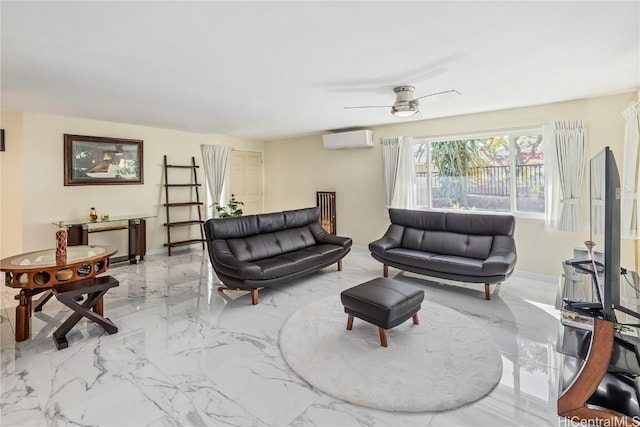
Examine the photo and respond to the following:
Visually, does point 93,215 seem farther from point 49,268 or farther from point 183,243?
point 49,268

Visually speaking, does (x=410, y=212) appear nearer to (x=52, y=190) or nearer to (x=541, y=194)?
(x=541, y=194)

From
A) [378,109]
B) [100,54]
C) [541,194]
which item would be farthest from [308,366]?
[541,194]

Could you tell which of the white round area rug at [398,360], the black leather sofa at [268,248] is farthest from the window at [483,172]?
the white round area rug at [398,360]

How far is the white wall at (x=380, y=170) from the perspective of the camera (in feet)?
12.2

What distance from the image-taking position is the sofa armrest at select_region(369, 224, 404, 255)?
4.36 metres

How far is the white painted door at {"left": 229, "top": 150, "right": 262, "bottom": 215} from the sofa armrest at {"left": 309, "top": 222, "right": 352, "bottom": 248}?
275 centimetres

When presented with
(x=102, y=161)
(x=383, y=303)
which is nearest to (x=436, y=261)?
(x=383, y=303)

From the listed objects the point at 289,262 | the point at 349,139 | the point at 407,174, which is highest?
the point at 349,139

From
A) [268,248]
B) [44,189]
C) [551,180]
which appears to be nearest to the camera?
[551,180]

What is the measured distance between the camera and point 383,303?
8.09 feet

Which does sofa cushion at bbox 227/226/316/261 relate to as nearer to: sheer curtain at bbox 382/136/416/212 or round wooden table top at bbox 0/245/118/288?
round wooden table top at bbox 0/245/118/288

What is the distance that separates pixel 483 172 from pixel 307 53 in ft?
11.4

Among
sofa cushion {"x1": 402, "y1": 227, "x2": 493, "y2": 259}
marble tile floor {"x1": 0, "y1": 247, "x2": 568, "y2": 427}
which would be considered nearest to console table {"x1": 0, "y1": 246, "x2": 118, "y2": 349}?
marble tile floor {"x1": 0, "y1": 247, "x2": 568, "y2": 427}

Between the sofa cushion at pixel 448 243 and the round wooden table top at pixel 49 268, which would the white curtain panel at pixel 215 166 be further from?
the sofa cushion at pixel 448 243
